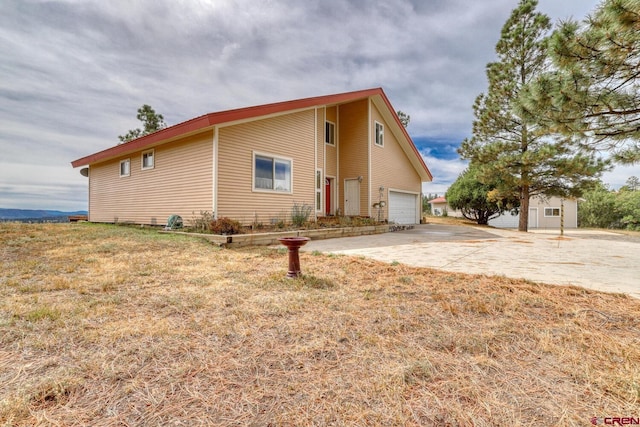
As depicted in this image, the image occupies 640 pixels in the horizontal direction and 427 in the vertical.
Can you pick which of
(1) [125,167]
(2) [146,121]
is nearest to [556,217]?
(1) [125,167]

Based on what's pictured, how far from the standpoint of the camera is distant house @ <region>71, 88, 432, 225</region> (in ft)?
27.7

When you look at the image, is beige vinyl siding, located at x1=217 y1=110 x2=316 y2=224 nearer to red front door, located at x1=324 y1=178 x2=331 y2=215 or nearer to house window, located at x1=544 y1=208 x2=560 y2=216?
red front door, located at x1=324 y1=178 x2=331 y2=215

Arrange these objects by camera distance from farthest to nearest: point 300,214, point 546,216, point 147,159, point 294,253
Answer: point 546,216
point 147,159
point 300,214
point 294,253

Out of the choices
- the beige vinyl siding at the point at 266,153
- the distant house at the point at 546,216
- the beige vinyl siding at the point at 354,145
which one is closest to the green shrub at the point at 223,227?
the beige vinyl siding at the point at 266,153

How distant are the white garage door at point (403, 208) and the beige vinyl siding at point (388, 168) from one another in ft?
1.33

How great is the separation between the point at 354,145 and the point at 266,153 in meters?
5.52

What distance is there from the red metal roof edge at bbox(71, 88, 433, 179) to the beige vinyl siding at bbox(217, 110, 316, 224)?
1.94 ft

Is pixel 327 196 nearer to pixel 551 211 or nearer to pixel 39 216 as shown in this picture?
pixel 39 216

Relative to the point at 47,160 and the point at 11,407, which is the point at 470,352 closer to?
the point at 11,407

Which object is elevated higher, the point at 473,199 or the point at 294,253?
the point at 473,199

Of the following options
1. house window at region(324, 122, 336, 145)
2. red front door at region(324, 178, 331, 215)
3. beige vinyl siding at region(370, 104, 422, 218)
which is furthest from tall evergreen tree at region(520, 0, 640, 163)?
house window at region(324, 122, 336, 145)

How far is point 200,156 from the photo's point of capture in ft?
28.1

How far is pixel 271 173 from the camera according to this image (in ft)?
31.6

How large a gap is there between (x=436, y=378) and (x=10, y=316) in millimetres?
3318
